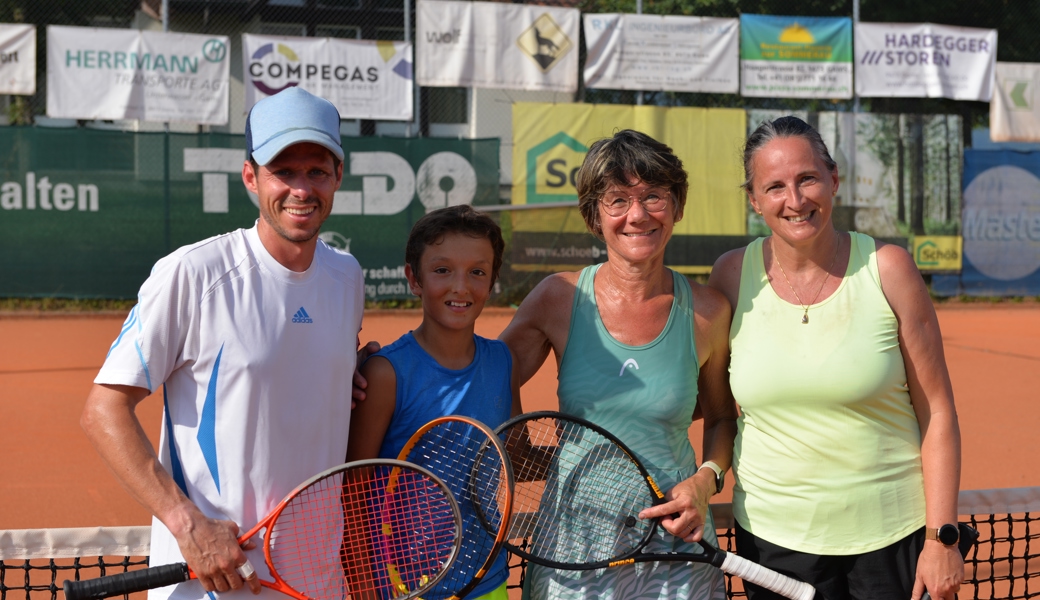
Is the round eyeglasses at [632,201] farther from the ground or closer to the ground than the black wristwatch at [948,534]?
farther from the ground

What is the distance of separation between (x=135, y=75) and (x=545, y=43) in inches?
207

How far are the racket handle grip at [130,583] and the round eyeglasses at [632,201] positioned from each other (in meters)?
1.21

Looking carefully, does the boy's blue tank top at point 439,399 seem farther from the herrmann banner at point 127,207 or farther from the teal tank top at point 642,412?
the herrmann banner at point 127,207

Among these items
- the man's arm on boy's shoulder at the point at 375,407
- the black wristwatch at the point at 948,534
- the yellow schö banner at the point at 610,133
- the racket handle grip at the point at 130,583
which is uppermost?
the yellow schö banner at the point at 610,133

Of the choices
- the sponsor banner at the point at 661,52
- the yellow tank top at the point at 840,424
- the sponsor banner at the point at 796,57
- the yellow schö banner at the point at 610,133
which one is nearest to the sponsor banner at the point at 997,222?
the sponsor banner at the point at 796,57

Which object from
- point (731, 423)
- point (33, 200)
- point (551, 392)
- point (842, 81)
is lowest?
point (551, 392)

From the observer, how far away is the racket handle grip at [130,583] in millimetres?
1773

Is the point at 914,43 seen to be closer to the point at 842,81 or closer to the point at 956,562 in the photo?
the point at 842,81

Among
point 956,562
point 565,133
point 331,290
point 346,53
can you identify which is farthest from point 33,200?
point 956,562

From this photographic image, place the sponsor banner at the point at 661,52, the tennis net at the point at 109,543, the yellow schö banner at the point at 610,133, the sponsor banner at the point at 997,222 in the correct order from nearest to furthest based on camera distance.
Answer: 1. the tennis net at the point at 109,543
2. the sponsor banner at the point at 661,52
3. the yellow schö banner at the point at 610,133
4. the sponsor banner at the point at 997,222

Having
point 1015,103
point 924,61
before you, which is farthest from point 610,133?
point 1015,103

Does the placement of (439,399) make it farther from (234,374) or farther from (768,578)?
(768,578)

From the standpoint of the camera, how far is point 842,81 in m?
13.1

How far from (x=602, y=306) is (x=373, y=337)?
807cm
